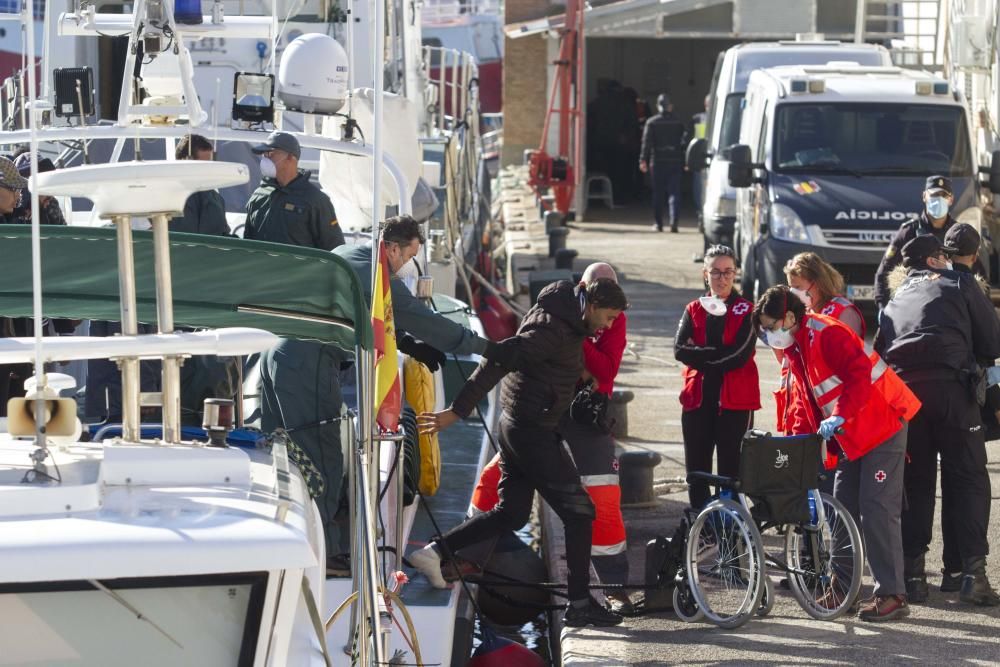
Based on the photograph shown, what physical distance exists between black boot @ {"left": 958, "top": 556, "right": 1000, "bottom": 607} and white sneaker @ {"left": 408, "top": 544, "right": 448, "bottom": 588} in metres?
2.45

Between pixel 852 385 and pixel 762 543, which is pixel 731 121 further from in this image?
pixel 762 543

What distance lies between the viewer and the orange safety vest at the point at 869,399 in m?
7.45

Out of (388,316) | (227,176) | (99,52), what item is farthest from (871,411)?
(99,52)

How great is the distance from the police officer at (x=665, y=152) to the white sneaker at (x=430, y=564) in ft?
51.4

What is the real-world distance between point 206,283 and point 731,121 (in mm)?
14635

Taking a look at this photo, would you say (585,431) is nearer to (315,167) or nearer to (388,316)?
(388,316)

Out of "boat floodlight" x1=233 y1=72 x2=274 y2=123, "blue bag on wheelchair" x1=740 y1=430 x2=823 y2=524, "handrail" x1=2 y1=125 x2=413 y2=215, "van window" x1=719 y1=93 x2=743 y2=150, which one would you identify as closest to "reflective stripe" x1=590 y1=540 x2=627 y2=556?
"blue bag on wheelchair" x1=740 y1=430 x2=823 y2=524

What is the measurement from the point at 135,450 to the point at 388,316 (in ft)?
6.16

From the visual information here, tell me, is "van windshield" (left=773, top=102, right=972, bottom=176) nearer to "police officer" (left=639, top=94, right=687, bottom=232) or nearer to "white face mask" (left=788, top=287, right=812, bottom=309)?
"police officer" (left=639, top=94, right=687, bottom=232)

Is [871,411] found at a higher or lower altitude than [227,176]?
lower

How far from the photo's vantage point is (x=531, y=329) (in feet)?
24.6

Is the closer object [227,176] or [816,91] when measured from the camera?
[227,176]

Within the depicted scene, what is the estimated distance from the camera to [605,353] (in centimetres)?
827

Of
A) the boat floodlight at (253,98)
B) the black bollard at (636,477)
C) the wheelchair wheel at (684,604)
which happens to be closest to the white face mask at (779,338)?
the wheelchair wheel at (684,604)
